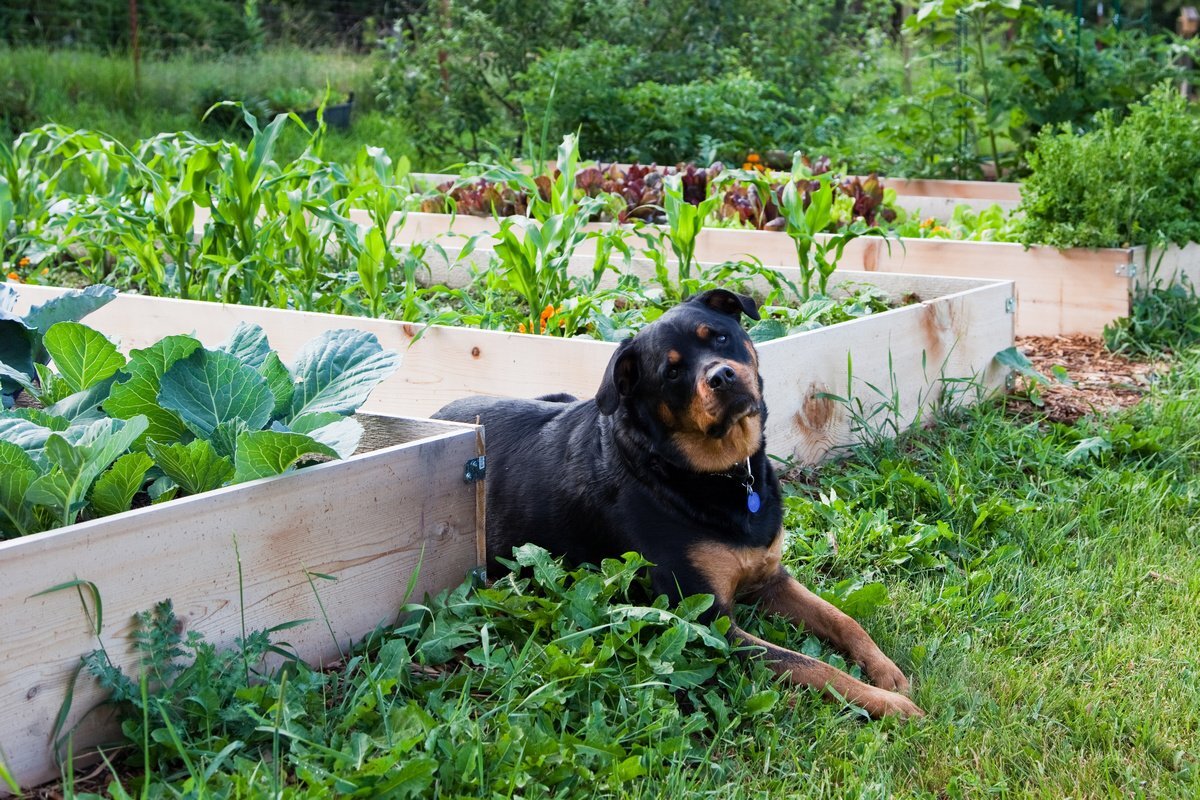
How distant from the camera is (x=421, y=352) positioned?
13.8ft

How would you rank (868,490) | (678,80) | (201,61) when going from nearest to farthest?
(868,490)
(678,80)
(201,61)

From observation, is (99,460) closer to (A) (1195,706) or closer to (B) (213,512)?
(B) (213,512)

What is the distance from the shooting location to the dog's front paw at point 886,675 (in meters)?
2.70

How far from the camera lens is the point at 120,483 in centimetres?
239

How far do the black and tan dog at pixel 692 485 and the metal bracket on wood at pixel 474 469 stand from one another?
0.31 metres

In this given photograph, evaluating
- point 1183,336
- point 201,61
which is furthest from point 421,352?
point 201,61

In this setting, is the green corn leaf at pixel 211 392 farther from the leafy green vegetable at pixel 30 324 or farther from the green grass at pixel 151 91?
the green grass at pixel 151 91

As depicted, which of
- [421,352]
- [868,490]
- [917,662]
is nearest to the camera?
[917,662]

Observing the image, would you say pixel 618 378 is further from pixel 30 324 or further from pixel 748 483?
pixel 30 324

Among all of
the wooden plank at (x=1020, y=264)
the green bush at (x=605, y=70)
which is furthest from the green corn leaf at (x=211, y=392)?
the green bush at (x=605, y=70)

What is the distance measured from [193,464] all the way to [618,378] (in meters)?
1.01

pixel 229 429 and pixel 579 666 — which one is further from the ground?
pixel 229 429

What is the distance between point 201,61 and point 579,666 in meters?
14.0

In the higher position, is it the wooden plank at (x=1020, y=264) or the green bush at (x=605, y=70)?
the green bush at (x=605, y=70)
